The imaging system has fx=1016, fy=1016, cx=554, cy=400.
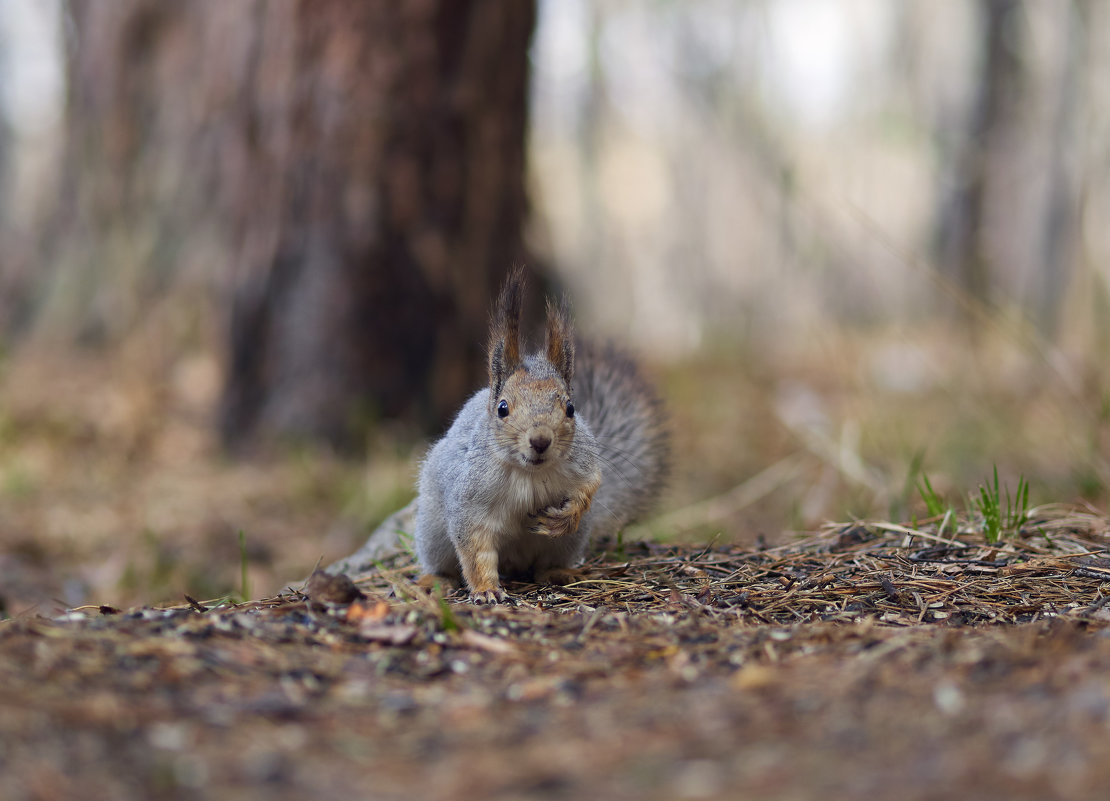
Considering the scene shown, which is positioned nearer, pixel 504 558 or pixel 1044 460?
pixel 504 558

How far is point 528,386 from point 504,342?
0.16 meters

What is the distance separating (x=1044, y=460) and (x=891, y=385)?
383cm

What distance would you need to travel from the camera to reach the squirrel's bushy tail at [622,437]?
3.37 meters

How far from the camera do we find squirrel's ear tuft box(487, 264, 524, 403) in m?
2.84

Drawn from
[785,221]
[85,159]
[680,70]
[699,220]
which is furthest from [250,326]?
[699,220]

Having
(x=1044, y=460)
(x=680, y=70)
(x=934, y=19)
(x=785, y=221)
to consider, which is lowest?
(x=1044, y=460)

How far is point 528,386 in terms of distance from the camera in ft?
9.19

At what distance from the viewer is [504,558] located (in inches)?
120

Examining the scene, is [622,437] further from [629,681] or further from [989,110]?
[989,110]

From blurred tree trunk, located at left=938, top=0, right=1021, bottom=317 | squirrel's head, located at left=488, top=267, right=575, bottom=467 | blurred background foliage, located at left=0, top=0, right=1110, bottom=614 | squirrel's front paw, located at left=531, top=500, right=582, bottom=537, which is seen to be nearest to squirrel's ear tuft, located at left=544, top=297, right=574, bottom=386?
squirrel's head, located at left=488, top=267, right=575, bottom=467

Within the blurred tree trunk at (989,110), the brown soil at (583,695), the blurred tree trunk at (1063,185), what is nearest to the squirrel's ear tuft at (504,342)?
the brown soil at (583,695)

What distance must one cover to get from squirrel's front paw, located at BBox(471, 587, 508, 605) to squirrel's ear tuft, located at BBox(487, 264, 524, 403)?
1.74 feet

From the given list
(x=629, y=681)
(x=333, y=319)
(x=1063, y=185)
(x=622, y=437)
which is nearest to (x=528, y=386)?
(x=622, y=437)

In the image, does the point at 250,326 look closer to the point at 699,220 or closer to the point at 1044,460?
the point at 1044,460
